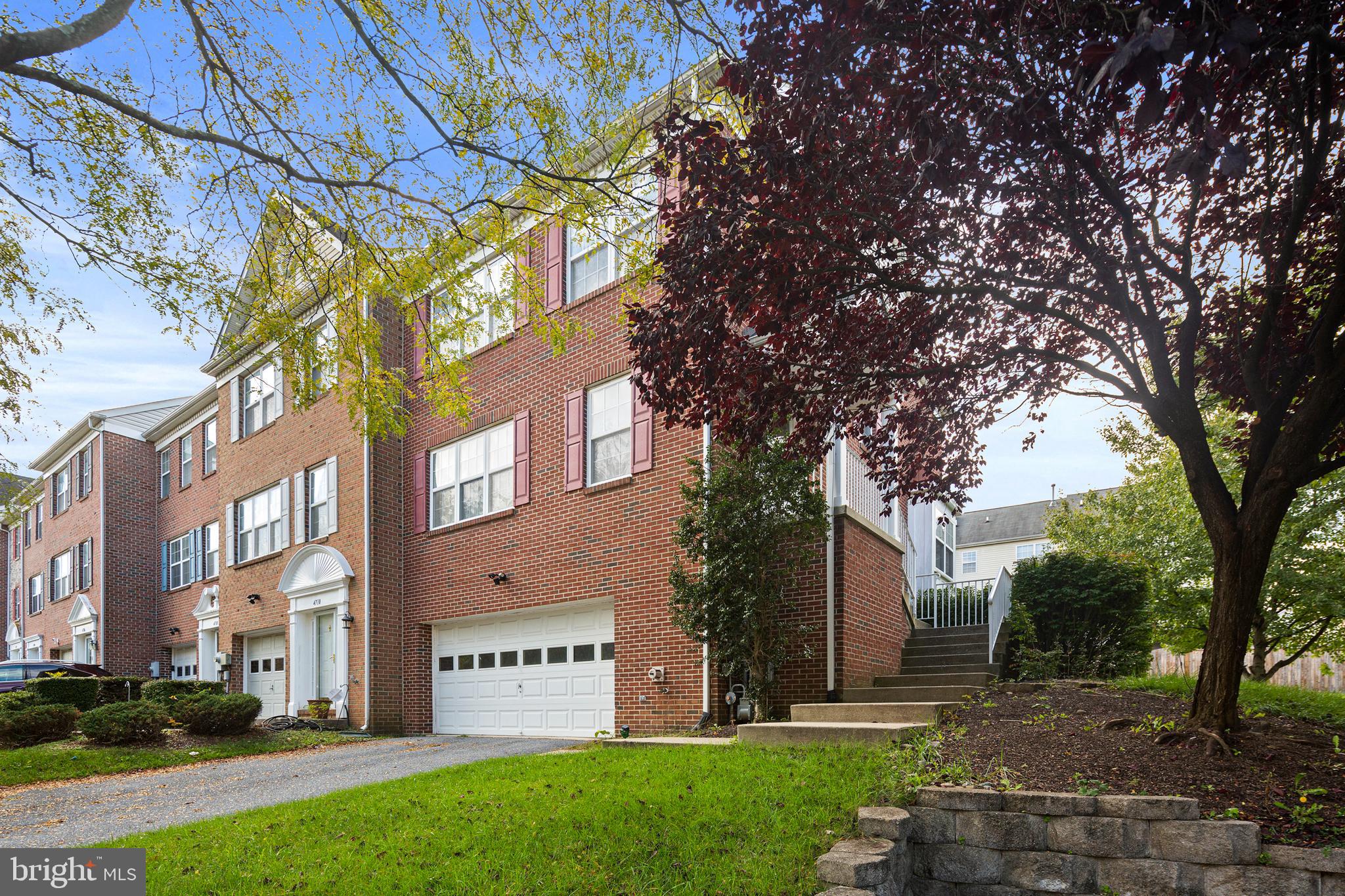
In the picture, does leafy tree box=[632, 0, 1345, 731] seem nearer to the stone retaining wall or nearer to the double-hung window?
the stone retaining wall

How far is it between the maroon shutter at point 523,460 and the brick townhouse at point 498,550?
3 centimetres

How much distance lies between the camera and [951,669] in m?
11.4

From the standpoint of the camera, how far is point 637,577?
1207cm

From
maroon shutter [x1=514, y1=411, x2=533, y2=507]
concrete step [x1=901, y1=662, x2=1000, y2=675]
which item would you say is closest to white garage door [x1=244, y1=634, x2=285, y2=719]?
maroon shutter [x1=514, y1=411, x2=533, y2=507]

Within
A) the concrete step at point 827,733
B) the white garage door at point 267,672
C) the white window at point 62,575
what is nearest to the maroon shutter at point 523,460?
the concrete step at point 827,733

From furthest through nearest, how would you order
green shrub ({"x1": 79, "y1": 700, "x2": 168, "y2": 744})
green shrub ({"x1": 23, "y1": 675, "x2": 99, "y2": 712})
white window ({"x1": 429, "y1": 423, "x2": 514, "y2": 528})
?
green shrub ({"x1": 23, "y1": 675, "x2": 99, "y2": 712}) → white window ({"x1": 429, "y1": 423, "x2": 514, "y2": 528}) → green shrub ({"x1": 79, "y1": 700, "x2": 168, "y2": 744})

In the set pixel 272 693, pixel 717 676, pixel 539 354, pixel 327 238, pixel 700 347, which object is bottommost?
pixel 272 693

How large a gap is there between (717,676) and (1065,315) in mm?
6012

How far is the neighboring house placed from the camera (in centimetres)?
4169

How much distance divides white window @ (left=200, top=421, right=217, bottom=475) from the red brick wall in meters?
0.06

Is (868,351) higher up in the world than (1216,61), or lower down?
lower down

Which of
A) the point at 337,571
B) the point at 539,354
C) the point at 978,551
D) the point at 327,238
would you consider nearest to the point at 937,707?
the point at 539,354

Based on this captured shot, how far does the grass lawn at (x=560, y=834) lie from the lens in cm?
488

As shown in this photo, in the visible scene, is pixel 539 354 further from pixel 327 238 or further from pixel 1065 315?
pixel 1065 315
